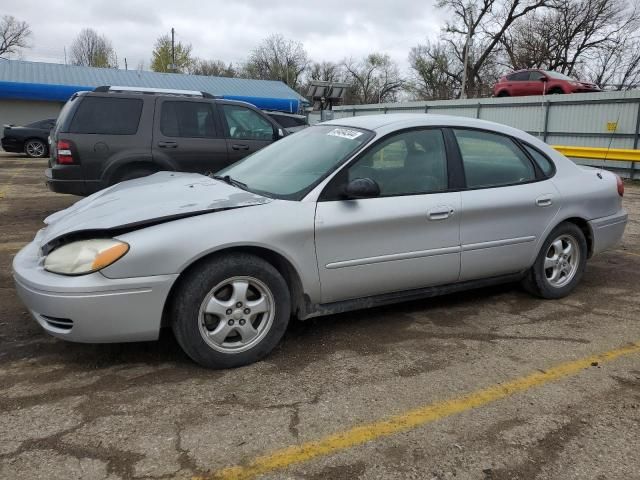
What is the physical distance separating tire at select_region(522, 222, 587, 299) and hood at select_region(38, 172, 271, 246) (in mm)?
2448

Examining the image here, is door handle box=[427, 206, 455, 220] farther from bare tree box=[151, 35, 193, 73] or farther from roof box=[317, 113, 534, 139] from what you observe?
bare tree box=[151, 35, 193, 73]

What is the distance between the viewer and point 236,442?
97.7 inches

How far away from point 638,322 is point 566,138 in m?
14.9

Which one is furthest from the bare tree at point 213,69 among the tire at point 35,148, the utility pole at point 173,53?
the tire at point 35,148

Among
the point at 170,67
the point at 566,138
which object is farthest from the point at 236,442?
the point at 170,67

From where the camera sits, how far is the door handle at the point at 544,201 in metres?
4.30

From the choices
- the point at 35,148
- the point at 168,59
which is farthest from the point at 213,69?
the point at 35,148

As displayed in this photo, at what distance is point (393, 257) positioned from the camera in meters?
3.66

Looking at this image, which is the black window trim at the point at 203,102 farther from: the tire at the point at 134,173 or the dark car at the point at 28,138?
the dark car at the point at 28,138

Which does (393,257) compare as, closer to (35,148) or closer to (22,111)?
(35,148)

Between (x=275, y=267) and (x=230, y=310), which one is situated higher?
→ (x=275, y=267)

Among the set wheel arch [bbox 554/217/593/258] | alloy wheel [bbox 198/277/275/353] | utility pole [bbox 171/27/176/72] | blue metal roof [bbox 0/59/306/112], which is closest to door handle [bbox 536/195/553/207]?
wheel arch [bbox 554/217/593/258]

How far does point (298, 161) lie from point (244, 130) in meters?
4.13

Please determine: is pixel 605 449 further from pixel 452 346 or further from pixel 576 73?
pixel 576 73
